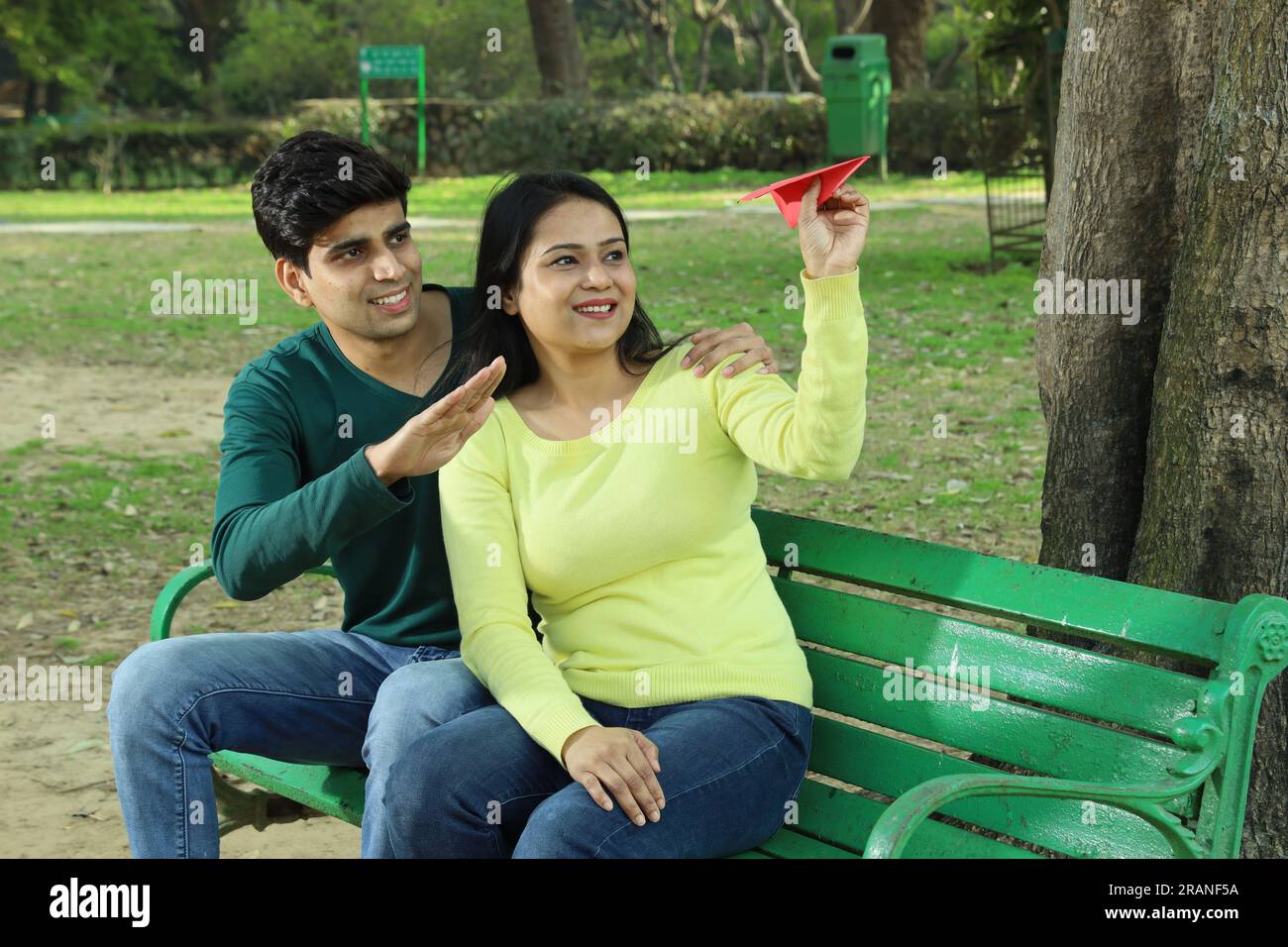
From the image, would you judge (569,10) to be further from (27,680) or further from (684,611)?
(684,611)

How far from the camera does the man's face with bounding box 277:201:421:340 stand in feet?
10.7

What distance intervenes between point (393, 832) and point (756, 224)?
576 inches

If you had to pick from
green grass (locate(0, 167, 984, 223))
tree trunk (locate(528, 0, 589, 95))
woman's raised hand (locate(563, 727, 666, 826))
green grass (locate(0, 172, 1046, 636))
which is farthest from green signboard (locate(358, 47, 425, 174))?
woman's raised hand (locate(563, 727, 666, 826))

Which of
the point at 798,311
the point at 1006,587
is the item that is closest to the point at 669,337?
the point at 798,311

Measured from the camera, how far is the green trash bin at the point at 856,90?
62.1 feet

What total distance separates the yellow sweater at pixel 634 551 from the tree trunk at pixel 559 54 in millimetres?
24161

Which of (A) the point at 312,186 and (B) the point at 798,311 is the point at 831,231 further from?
(B) the point at 798,311

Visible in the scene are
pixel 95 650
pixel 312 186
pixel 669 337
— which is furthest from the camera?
pixel 669 337

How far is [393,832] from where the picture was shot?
2.75 m

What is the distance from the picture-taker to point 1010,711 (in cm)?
286

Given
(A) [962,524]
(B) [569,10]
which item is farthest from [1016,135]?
(B) [569,10]

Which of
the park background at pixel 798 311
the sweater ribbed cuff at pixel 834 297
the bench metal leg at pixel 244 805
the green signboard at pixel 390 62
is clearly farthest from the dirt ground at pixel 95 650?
the green signboard at pixel 390 62

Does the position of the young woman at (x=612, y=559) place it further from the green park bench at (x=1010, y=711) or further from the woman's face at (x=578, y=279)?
the green park bench at (x=1010, y=711)

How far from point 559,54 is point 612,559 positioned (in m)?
25.0
